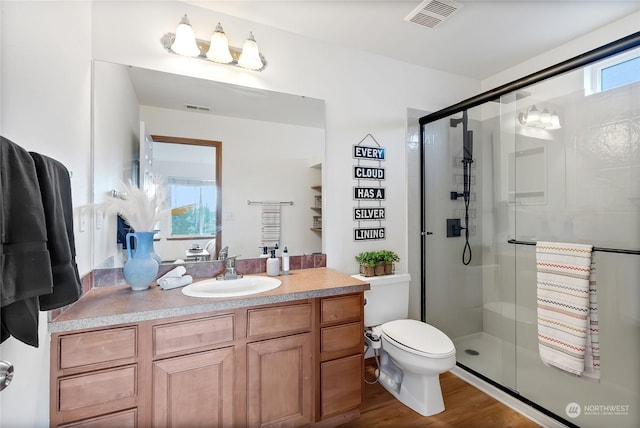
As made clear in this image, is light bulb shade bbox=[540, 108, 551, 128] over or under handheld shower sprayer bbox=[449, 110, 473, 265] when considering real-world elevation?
over

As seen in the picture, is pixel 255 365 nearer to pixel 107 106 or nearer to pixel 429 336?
pixel 429 336

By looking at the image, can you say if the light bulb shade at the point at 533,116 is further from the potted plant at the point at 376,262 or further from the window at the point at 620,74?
the potted plant at the point at 376,262

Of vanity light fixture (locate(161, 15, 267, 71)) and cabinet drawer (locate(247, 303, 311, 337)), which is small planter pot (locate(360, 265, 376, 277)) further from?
vanity light fixture (locate(161, 15, 267, 71))

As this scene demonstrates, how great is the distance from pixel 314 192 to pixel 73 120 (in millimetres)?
1362

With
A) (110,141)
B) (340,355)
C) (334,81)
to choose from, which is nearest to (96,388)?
(340,355)

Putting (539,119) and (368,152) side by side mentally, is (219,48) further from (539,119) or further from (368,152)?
(539,119)

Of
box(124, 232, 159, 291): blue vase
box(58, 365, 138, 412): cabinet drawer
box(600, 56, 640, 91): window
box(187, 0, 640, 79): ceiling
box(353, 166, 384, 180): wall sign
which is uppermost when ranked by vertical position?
box(187, 0, 640, 79): ceiling

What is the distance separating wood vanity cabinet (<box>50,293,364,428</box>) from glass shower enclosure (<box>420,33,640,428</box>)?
4.11ft

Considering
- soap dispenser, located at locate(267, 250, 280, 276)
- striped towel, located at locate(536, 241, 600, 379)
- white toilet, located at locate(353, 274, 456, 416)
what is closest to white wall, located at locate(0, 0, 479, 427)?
white toilet, located at locate(353, 274, 456, 416)

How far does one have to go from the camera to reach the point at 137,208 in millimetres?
1494

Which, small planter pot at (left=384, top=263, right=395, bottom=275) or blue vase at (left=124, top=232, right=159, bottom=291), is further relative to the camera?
small planter pot at (left=384, top=263, right=395, bottom=275)

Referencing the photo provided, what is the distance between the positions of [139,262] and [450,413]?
201 cm

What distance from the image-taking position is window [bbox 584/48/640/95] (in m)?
1.67

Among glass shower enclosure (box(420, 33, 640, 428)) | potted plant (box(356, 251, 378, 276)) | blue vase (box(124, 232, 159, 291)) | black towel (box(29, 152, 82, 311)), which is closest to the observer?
black towel (box(29, 152, 82, 311))
